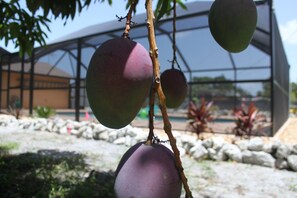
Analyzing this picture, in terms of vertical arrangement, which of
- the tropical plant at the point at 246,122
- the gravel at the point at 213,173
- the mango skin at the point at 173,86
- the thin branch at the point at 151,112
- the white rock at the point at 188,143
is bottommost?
the gravel at the point at 213,173

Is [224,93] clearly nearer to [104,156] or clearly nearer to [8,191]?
[104,156]

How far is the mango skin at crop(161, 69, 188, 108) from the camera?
64 cm

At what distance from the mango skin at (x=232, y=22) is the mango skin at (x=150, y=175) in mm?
235

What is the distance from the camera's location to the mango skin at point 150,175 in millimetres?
397

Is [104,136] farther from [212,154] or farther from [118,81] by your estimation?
[118,81]

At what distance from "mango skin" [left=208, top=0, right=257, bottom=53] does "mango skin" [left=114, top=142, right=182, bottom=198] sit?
9.2 inches

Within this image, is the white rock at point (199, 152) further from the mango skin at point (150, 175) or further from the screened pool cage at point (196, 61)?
the mango skin at point (150, 175)

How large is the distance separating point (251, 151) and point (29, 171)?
2.38 meters

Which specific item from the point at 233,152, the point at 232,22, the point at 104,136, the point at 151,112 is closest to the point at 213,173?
the point at 233,152

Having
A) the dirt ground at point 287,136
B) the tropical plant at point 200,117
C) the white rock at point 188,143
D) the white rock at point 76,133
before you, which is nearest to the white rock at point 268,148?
the white rock at point 188,143

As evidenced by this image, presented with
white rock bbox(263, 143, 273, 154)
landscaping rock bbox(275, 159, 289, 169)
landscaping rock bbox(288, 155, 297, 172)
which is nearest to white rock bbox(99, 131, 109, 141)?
white rock bbox(263, 143, 273, 154)

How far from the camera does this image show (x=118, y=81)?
40 cm

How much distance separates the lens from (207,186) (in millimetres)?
2666

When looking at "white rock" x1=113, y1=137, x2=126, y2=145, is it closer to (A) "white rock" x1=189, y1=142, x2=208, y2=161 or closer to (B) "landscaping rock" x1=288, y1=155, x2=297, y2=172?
(A) "white rock" x1=189, y1=142, x2=208, y2=161
